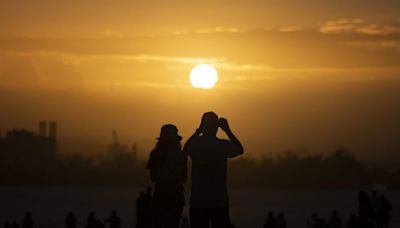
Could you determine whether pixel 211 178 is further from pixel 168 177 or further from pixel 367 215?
pixel 367 215

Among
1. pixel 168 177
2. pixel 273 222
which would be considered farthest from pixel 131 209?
pixel 168 177

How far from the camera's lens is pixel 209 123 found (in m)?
10.7

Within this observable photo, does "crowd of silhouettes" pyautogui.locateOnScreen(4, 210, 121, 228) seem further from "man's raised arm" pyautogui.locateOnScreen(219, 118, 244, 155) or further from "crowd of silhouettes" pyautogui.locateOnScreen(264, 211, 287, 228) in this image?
"man's raised arm" pyautogui.locateOnScreen(219, 118, 244, 155)

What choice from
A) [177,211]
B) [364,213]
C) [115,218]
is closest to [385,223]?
[364,213]

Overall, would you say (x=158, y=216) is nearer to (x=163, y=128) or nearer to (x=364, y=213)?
(x=163, y=128)

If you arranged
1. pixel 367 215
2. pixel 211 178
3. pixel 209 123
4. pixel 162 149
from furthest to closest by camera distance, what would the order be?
pixel 367 215
pixel 162 149
pixel 209 123
pixel 211 178

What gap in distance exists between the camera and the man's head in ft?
34.9

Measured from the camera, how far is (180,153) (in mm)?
11188

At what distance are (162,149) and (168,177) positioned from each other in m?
0.29

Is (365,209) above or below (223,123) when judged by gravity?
above

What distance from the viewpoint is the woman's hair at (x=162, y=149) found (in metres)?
11.2

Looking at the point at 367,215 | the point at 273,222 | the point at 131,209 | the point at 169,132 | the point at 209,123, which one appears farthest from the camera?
the point at 131,209

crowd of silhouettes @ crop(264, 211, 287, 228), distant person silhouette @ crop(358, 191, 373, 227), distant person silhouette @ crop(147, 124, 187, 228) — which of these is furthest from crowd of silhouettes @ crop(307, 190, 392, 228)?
distant person silhouette @ crop(147, 124, 187, 228)

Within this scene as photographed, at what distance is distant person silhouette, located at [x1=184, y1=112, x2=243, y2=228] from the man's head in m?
0.01
